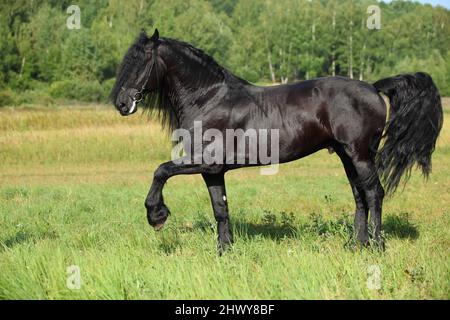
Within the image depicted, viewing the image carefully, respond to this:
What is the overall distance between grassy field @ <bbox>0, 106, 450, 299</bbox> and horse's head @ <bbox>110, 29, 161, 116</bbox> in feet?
4.85

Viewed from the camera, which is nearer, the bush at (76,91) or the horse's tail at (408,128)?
the horse's tail at (408,128)

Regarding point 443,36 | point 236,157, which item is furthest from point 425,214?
point 443,36

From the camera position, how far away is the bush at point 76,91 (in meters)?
48.4

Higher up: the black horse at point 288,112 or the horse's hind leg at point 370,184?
the black horse at point 288,112

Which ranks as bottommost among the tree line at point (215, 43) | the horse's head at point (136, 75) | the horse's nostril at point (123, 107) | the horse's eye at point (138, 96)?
the horse's nostril at point (123, 107)

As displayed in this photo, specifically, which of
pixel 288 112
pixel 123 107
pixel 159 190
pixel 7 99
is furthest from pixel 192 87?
pixel 7 99

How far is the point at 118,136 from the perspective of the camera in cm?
2045

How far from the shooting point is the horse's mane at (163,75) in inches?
229

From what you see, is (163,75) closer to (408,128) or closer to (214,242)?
(214,242)

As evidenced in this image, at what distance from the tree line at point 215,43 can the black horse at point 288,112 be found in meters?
39.8
